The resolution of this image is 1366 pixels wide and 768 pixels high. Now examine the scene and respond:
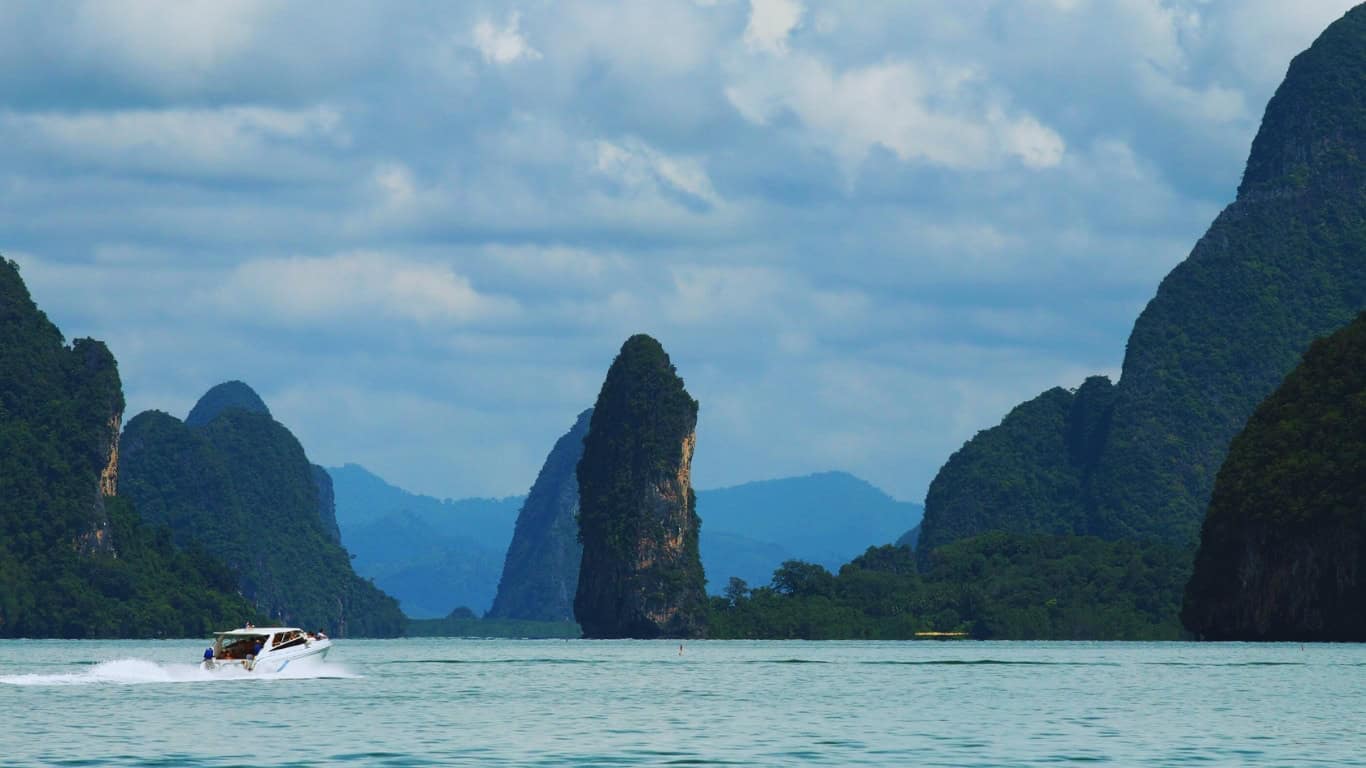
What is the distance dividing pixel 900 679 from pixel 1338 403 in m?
57.3

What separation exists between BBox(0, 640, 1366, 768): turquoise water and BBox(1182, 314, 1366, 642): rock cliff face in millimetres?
20936

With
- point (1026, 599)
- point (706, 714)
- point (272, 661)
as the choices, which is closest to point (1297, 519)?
point (1026, 599)

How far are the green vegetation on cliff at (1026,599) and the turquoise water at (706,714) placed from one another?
222 ft

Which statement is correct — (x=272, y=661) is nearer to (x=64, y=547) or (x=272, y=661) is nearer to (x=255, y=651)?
(x=255, y=651)

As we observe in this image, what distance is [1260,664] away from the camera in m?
98.4

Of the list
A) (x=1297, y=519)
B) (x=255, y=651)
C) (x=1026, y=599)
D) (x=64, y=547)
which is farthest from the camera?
(x=64, y=547)

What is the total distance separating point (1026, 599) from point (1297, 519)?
54245mm

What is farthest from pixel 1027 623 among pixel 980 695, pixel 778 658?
pixel 980 695

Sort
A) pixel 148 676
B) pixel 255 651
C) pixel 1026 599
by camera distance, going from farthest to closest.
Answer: pixel 1026 599 → pixel 148 676 → pixel 255 651

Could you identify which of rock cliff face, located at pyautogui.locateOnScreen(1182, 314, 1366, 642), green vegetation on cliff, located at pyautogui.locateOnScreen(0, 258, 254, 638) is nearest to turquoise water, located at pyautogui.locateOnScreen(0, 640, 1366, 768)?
rock cliff face, located at pyautogui.locateOnScreen(1182, 314, 1366, 642)

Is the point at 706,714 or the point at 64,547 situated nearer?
the point at 706,714

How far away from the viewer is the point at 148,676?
279ft

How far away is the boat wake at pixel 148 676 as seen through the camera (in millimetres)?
79375

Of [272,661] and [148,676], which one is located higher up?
[272,661]
